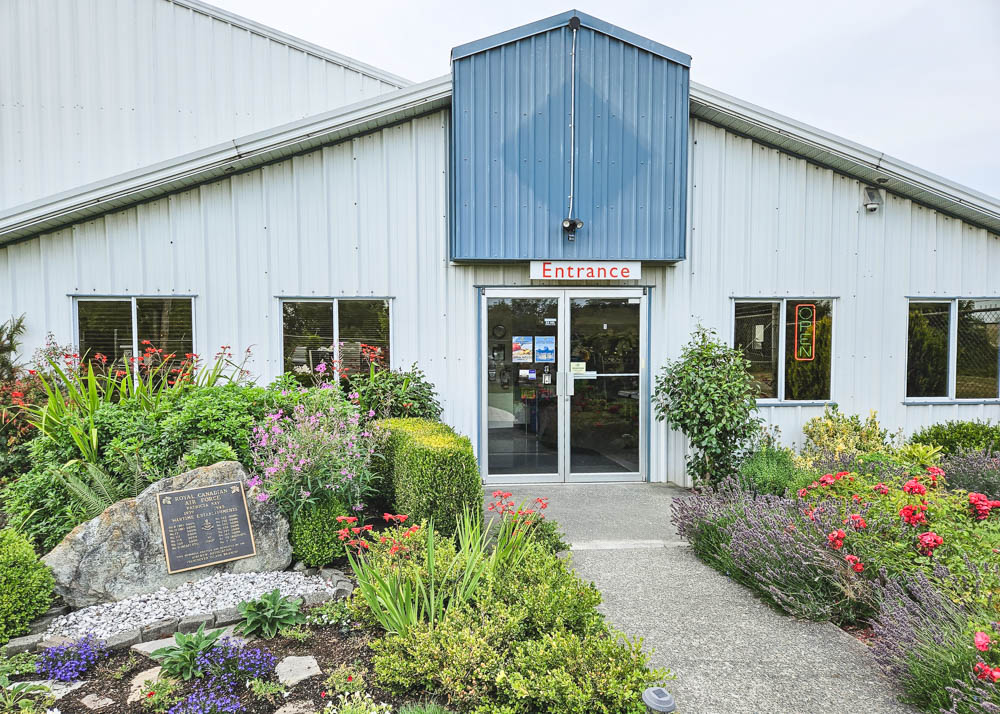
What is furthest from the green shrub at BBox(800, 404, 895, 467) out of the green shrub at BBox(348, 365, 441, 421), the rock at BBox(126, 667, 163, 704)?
the rock at BBox(126, 667, 163, 704)

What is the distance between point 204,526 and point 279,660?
161 cm

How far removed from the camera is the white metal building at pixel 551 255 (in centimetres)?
710

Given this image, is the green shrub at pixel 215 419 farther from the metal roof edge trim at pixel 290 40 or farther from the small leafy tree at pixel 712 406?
the metal roof edge trim at pixel 290 40

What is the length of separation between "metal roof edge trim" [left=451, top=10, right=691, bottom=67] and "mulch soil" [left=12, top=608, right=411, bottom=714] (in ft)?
21.8

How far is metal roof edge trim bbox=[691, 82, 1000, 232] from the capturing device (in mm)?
7426

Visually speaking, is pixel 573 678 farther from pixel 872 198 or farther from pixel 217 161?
pixel 872 198

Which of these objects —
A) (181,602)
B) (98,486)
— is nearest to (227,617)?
(181,602)

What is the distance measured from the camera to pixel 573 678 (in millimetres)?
2617

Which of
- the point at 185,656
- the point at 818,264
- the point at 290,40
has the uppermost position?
the point at 290,40

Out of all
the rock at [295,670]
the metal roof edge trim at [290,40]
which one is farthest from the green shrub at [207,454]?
the metal roof edge trim at [290,40]

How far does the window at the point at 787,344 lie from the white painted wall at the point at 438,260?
203mm

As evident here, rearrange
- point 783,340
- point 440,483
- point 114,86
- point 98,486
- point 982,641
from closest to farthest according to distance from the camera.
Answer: point 982,641, point 440,483, point 98,486, point 783,340, point 114,86

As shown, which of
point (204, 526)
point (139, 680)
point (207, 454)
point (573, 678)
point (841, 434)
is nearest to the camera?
point (573, 678)

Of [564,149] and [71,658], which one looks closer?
[71,658]
